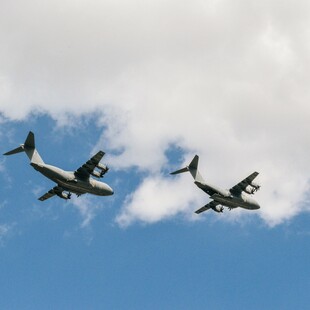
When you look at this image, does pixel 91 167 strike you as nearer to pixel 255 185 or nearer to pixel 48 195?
pixel 48 195

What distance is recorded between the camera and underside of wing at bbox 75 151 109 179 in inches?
2970

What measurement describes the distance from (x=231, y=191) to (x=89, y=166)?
64.6 ft

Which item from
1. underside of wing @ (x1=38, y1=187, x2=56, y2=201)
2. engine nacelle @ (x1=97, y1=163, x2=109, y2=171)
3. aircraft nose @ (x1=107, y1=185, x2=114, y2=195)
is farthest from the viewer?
underside of wing @ (x1=38, y1=187, x2=56, y2=201)

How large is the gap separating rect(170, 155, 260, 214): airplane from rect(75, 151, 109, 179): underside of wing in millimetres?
11000

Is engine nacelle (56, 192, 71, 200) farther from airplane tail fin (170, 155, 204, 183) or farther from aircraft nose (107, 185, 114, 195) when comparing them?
airplane tail fin (170, 155, 204, 183)

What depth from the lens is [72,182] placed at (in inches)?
2958

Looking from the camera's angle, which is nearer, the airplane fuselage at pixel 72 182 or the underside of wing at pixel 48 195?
the airplane fuselage at pixel 72 182

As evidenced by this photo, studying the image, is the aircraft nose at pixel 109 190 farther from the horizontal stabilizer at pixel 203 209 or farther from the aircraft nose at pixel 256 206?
the aircraft nose at pixel 256 206

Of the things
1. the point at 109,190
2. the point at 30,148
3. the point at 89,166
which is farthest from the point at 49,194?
the point at 30,148

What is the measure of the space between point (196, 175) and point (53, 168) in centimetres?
1872

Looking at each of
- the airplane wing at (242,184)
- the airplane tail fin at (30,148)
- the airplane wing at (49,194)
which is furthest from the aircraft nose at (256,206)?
the airplane tail fin at (30,148)

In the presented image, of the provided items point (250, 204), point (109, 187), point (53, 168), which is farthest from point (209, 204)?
point (53, 168)

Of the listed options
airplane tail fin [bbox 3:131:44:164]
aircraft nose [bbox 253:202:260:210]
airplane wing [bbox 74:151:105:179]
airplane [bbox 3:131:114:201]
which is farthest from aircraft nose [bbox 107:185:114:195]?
aircraft nose [bbox 253:202:260:210]

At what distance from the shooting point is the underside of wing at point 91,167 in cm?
7544
